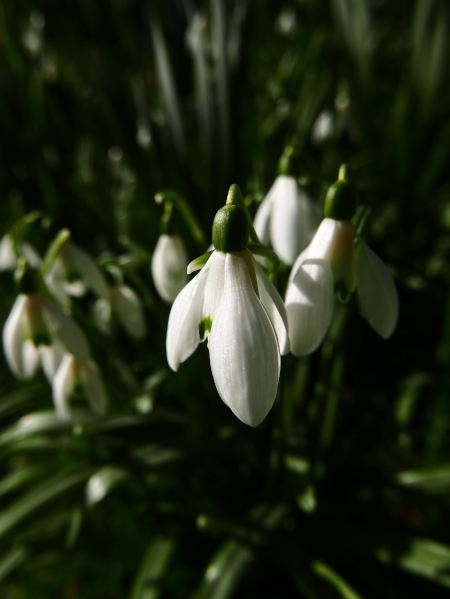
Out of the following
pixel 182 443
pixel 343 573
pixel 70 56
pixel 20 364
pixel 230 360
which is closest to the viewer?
pixel 230 360

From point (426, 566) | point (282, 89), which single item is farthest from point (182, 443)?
point (282, 89)

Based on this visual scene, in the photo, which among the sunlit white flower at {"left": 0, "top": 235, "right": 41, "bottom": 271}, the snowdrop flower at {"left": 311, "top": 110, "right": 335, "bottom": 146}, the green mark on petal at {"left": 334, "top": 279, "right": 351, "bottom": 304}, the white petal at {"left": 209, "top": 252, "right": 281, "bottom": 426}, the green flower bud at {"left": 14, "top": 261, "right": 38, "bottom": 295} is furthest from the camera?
the snowdrop flower at {"left": 311, "top": 110, "right": 335, "bottom": 146}

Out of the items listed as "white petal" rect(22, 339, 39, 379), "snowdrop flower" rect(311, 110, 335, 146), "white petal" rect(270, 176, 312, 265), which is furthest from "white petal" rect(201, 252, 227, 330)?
"snowdrop flower" rect(311, 110, 335, 146)

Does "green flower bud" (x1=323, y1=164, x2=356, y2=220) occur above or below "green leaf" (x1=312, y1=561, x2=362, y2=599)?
above

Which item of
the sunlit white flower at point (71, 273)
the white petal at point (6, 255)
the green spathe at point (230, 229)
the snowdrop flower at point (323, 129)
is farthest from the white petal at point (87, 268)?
the snowdrop flower at point (323, 129)

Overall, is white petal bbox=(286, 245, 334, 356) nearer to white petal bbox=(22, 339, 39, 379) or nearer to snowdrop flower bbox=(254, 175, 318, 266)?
snowdrop flower bbox=(254, 175, 318, 266)

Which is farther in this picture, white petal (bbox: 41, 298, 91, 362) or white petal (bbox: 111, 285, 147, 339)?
white petal (bbox: 111, 285, 147, 339)

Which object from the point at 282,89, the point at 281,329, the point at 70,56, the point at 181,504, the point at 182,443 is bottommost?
the point at 181,504

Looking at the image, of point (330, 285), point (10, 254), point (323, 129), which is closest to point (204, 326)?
point (330, 285)

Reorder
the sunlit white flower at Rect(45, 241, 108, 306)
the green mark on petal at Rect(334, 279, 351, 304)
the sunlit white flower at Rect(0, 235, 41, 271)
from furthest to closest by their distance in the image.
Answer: the sunlit white flower at Rect(0, 235, 41, 271), the sunlit white flower at Rect(45, 241, 108, 306), the green mark on petal at Rect(334, 279, 351, 304)

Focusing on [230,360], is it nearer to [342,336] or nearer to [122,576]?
[342,336]
